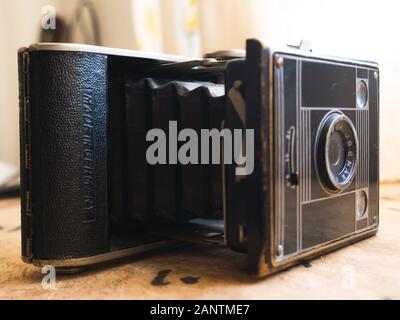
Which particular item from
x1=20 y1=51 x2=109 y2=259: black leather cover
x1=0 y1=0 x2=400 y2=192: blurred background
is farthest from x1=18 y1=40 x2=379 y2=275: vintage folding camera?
x1=0 y1=0 x2=400 y2=192: blurred background

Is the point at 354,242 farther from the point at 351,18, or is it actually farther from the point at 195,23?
the point at 195,23

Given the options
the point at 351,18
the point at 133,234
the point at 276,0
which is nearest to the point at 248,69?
the point at 133,234

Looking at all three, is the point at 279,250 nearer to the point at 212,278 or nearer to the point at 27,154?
the point at 212,278

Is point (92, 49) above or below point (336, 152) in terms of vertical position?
above

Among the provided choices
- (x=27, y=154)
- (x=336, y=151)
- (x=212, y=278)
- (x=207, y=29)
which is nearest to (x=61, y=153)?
(x=27, y=154)

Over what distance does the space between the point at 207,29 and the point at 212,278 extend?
1088mm

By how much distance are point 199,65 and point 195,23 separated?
3.24ft

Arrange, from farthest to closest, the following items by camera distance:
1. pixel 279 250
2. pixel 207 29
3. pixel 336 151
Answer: pixel 207 29 → pixel 336 151 → pixel 279 250

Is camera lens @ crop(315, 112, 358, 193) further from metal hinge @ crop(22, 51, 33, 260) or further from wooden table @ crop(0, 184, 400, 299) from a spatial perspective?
metal hinge @ crop(22, 51, 33, 260)

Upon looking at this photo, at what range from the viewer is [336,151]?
0.86m

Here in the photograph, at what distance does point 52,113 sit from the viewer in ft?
2.47

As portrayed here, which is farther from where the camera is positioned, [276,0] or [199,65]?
[276,0]

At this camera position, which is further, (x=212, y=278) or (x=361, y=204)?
(x=361, y=204)
